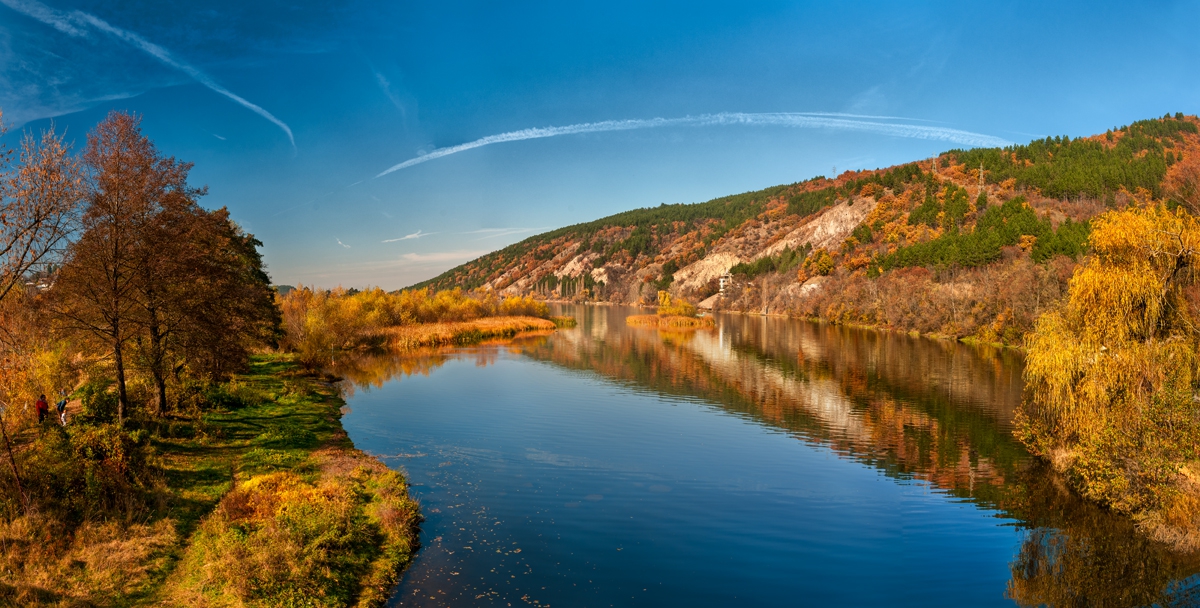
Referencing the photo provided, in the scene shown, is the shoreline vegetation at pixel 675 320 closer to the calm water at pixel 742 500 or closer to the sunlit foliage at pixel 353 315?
the sunlit foliage at pixel 353 315

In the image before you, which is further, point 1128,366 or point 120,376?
point 120,376

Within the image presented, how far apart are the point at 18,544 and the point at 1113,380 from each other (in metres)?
34.5

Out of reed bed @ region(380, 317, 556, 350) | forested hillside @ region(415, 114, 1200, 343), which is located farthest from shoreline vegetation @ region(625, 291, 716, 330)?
reed bed @ region(380, 317, 556, 350)

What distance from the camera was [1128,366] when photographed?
23.3 m

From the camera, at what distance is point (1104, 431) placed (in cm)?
2188

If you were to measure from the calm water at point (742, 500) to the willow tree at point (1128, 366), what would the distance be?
5.85 feet

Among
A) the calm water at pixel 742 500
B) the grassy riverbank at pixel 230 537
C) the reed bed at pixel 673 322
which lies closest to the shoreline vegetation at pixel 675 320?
the reed bed at pixel 673 322

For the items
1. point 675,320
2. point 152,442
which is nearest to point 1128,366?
point 152,442

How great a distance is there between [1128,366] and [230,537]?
3118cm

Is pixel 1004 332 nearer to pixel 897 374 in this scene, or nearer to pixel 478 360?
→ pixel 897 374

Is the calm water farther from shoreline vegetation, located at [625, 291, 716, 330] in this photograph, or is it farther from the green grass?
shoreline vegetation, located at [625, 291, 716, 330]

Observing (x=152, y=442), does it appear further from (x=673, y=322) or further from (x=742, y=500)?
(x=673, y=322)

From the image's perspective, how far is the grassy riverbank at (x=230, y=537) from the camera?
13.8 meters

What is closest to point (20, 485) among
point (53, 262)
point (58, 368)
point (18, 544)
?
point (18, 544)
